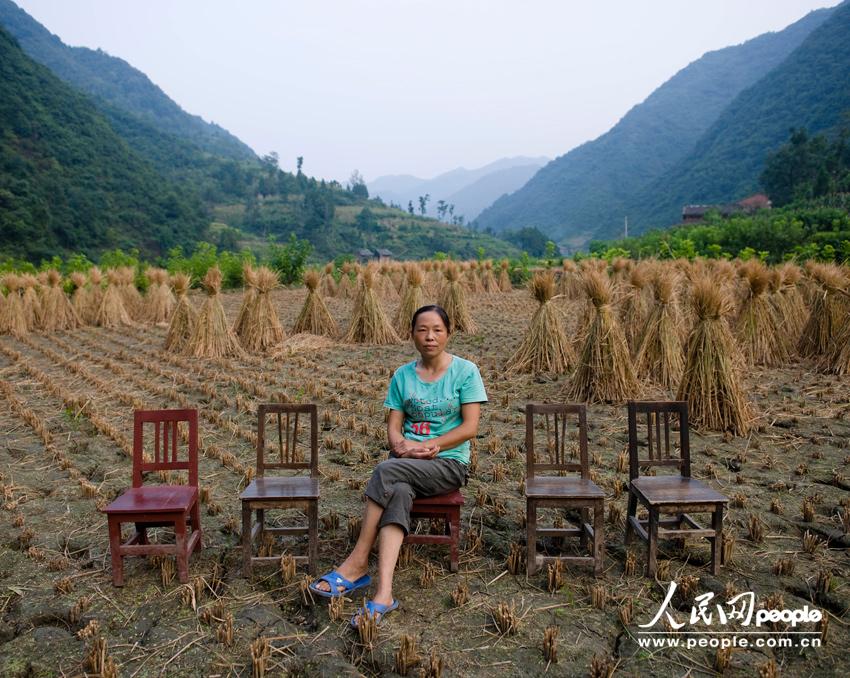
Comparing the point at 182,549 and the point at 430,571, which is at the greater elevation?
the point at 182,549

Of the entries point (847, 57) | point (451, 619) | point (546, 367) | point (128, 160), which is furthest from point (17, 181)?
point (847, 57)

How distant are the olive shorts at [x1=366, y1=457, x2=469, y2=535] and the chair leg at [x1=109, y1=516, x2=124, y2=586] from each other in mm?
1206

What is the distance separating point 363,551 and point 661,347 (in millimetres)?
4743

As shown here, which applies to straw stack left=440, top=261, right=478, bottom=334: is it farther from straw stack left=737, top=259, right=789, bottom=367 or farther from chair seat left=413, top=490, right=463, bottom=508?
chair seat left=413, top=490, right=463, bottom=508

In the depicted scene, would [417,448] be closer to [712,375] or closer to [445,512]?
[445,512]

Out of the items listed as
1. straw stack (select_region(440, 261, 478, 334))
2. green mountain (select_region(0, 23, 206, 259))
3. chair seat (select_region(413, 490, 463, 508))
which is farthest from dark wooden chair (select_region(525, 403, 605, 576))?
green mountain (select_region(0, 23, 206, 259))

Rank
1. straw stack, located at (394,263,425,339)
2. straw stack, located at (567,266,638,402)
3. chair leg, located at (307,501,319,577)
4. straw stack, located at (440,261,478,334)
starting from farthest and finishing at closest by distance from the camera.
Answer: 1. straw stack, located at (440,261,478,334)
2. straw stack, located at (394,263,425,339)
3. straw stack, located at (567,266,638,402)
4. chair leg, located at (307,501,319,577)

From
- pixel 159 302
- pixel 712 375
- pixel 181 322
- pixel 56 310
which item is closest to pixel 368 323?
pixel 181 322

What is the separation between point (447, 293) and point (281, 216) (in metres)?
53.3

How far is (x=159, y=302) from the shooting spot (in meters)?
12.9

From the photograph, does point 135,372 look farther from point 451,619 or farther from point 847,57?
point 847,57

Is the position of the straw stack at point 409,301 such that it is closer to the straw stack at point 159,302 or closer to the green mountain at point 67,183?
the straw stack at point 159,302

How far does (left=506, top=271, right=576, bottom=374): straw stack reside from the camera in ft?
23.8

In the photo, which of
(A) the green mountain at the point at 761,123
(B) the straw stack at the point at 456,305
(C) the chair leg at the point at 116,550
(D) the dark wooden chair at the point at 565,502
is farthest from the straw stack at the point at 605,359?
(A) the green mountain at the point at 761,123
